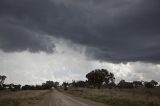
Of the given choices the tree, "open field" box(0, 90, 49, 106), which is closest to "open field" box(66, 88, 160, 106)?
"open field" box(0, 90, 49, 106)

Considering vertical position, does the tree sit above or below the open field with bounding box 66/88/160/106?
above

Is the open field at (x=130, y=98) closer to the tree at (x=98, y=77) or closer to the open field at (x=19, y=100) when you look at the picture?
the open field at (x=19, y=100)

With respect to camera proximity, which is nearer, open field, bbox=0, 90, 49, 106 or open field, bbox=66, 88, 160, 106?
open field, bbox=66, 88, 160, 106

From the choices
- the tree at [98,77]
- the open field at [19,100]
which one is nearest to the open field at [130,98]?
the open field at [19,100]

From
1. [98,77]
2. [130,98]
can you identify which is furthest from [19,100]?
[98,77]

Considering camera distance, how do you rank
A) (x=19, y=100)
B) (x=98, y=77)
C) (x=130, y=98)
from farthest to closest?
(x=98, y=77)
(x=19, y=100)
(x=130, y=98)

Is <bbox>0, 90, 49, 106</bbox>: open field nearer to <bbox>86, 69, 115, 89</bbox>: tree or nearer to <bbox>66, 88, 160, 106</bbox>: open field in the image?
<bbox>66, 88, 160, 106</bbox>: open field

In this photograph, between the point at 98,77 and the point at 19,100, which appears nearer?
the point at 19,100

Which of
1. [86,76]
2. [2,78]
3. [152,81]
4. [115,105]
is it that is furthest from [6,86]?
[115,105]

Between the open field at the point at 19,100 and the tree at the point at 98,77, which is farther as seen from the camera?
the tree at the point at 98,77

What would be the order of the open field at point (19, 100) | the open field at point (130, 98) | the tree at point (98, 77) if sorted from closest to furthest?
the open field at point (130, 98) < the open field at point (19, 100) < the tree at point (98, 77)

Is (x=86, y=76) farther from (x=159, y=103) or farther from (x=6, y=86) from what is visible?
(x=159, y=103)

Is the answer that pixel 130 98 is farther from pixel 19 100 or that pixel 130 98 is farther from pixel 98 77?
pixel 98 77

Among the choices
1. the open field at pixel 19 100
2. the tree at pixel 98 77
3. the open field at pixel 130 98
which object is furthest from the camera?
the tree at pixel 98 77
